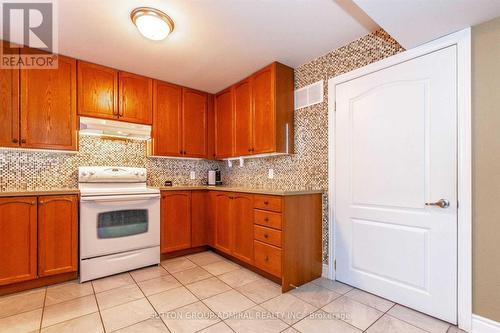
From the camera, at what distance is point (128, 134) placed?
117 inches

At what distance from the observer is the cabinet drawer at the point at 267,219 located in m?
2.27

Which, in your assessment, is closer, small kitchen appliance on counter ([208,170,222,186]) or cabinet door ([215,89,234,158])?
cabinet door ([215,89,234,158])

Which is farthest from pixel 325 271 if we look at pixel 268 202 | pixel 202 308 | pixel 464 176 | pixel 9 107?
pixel 9 107

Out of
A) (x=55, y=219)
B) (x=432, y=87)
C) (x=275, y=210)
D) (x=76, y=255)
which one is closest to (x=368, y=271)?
(x=275, y=210)

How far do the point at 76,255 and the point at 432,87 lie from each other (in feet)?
→ 11.6

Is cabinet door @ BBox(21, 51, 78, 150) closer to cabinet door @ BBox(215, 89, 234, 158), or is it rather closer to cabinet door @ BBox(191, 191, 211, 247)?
cabinet door @ BBox(191, 191, 211, 247)

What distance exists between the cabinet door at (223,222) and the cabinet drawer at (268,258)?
529 millimetres

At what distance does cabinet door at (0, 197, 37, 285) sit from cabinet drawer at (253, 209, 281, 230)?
2091mm

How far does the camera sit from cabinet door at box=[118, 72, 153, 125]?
302cm

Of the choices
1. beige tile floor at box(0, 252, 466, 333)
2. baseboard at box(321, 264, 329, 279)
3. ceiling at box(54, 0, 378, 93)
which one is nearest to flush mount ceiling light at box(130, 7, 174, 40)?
ceiling at box(54, 0, 378, 93)

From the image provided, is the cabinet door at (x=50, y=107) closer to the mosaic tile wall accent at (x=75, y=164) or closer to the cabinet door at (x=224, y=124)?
the mosaic tile wall accent at (x=75, y=164)

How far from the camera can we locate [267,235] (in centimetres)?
239

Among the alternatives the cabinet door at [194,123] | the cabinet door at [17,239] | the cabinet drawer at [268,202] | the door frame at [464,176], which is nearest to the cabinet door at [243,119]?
the cabinet door at [194,123]

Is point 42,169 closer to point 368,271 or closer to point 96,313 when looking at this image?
point 96,313
